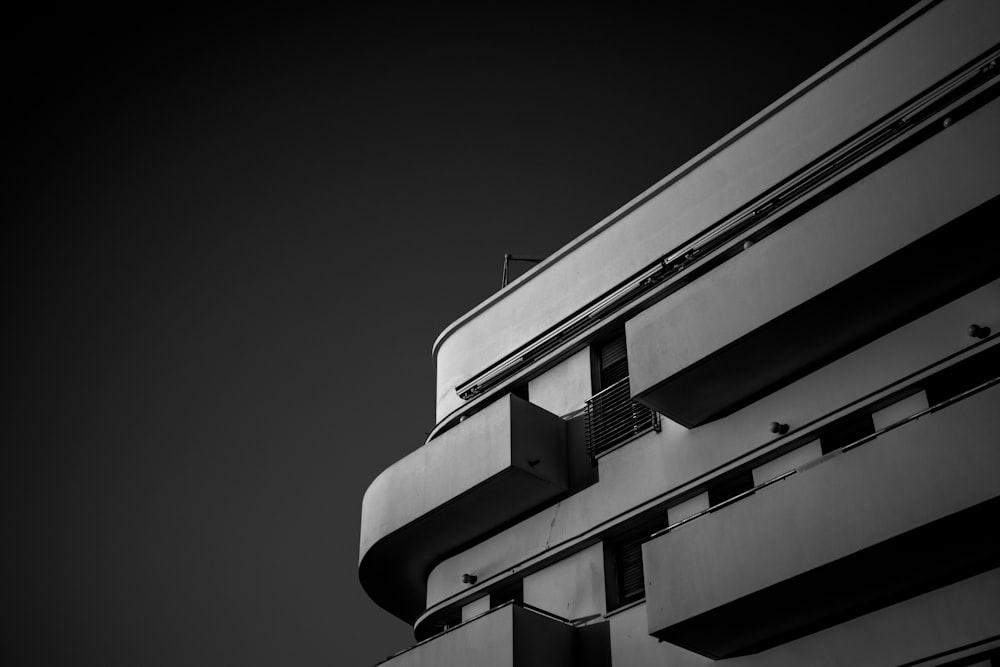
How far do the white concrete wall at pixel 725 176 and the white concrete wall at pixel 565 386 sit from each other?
3.57ft

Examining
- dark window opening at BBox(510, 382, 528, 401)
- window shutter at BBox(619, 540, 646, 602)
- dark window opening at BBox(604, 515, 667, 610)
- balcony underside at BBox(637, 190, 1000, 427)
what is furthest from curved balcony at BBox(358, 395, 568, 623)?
balcony underside at BBox(637, 190, 1000, 427)

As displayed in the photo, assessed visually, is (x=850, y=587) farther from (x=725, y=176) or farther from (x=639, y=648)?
(x=725, y=176)

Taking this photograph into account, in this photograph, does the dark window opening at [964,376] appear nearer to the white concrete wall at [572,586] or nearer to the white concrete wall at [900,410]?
the white concrete wall at [900,410]

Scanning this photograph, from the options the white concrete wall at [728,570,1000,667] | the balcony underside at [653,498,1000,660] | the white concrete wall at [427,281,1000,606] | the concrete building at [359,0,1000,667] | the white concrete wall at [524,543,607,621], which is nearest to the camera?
the balcony underside at [653,498,1000,660]

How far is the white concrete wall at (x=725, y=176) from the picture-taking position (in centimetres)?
1552

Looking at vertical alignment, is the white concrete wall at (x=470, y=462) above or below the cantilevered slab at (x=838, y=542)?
above

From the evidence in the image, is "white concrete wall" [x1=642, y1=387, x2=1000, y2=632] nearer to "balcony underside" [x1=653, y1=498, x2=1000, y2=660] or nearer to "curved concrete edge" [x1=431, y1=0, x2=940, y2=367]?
"balcony underside" [x1=653, y1=498, x2=1000, y2=660]

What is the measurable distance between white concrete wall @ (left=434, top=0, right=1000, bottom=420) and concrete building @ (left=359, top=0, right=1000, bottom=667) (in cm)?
5

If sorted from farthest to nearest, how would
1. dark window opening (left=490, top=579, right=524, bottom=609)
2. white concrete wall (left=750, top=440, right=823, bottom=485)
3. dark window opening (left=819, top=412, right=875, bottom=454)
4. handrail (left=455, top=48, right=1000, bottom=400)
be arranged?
1. dark window opening (left=490, top=579, right=524, bottom=609)
2. handrail (left=455, top=48, right=1000, bottom=400)
3. white concrete wall (left=750, top=440, right=823, bottom=485)
4. dark window opening (left=819, top=412, right=875, bottom=454)

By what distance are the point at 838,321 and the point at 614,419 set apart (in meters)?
4.69

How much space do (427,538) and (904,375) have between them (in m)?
9.24

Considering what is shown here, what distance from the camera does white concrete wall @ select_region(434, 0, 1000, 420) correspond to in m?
15.5

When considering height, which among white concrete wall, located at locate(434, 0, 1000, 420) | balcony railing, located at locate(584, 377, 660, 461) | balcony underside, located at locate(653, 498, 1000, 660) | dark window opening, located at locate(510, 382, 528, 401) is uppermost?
white concrete wall, located at locate(434, 0, 1000, 420)

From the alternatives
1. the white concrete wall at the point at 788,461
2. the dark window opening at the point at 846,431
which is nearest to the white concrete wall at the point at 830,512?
the white concrete wall at the point at 788,461
